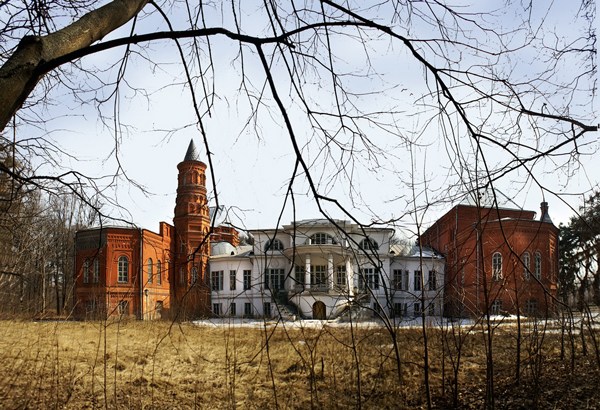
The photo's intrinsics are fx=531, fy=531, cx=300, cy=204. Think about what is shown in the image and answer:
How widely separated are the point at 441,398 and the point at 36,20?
5.28 metres

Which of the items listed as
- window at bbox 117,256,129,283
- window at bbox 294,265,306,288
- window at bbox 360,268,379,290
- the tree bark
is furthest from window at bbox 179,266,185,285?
window at bbox 117,256,129,283

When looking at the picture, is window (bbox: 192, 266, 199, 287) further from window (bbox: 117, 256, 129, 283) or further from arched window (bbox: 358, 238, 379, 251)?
window (bbox: 117, 256, 129, 283)

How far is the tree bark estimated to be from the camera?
6.03 feet

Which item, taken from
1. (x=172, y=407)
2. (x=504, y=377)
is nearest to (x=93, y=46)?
(x=172, y=407)

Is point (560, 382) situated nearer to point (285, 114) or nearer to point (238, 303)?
point (285, 114)

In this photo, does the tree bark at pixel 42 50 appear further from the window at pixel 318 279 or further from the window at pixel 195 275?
the window at pixel 318 279

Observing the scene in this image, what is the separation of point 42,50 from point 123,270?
102 feet

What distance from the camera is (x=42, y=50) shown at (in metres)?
1.96

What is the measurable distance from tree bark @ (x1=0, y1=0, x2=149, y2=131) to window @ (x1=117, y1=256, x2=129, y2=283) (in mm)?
30298

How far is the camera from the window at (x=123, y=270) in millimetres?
30969

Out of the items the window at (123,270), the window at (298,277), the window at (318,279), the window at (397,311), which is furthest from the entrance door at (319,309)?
the window at (123,270)

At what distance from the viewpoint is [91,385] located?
22.2ft

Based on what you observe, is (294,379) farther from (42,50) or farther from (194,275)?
(42,50)

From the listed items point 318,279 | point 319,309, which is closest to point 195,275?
point 318,279
